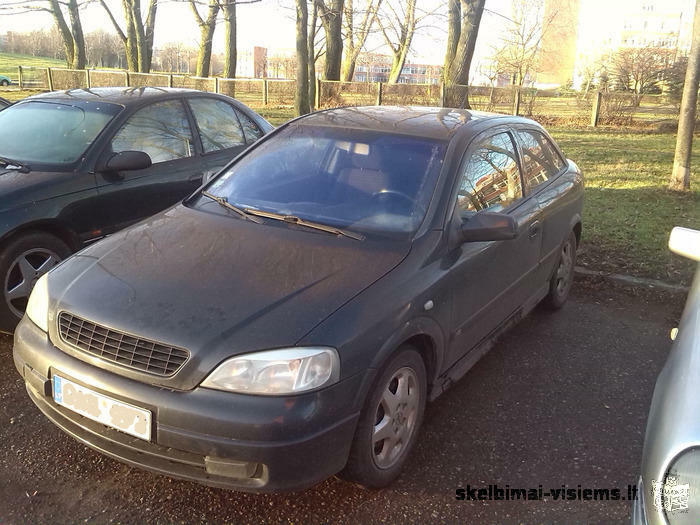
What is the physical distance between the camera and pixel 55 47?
82625 millimetres

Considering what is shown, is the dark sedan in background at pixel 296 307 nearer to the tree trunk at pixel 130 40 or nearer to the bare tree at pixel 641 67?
the bare tree at pixel 641 67

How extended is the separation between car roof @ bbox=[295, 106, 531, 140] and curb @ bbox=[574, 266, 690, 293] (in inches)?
77.4

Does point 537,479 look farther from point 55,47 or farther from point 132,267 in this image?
point 55,47

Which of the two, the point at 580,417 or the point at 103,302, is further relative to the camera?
the point at 580,417

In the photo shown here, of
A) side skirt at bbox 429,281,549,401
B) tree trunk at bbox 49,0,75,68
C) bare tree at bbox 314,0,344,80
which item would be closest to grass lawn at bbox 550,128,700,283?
side skirt at bbox 429,281,549,401

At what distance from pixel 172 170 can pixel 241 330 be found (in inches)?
122

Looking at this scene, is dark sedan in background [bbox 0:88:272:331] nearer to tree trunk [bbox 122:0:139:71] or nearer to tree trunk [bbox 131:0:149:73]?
tree trunk [bbox 131:0:149:73]

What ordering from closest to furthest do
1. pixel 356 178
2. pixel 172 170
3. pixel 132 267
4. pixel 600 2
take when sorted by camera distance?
pixel 132 267 < pixel 356 178 < pixel 172 170 < pixel 600 2

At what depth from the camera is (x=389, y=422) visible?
2.73 metres

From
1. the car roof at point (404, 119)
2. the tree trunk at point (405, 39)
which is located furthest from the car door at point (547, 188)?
the tree trunk at point (405, 39)

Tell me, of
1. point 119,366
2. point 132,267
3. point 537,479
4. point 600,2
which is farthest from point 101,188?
point 600,2

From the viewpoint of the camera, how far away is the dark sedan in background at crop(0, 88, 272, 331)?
13.4 ft

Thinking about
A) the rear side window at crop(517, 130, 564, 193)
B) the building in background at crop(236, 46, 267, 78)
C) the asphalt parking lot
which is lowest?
the asphalt parking lot

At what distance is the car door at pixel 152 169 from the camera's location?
15.3 feet
